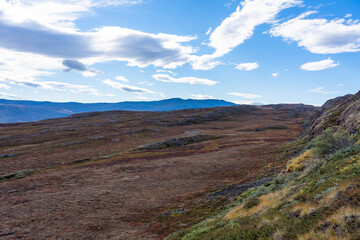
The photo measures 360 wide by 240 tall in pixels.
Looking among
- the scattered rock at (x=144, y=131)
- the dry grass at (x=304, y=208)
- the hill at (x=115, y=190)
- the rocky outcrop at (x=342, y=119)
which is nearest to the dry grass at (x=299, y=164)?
the hill at (x=115, y=190)

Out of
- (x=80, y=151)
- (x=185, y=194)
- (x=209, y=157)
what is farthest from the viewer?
(x=80, y=151)

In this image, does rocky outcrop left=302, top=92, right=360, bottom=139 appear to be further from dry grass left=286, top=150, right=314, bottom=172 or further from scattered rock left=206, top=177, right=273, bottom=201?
scattered rock left=206, top=177, right=273, bottom=201

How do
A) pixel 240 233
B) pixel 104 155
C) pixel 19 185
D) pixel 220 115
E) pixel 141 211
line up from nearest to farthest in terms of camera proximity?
pixel 240 233 < pixel 141 211 < pixel 19 185 < pixel 104 155 < pixel 220 115

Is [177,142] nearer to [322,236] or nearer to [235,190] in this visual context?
[235,190]

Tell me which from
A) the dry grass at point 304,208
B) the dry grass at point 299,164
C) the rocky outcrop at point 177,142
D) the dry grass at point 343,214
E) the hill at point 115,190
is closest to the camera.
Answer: the dry grass at point 343,214

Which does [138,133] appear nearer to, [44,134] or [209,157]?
[44,134]

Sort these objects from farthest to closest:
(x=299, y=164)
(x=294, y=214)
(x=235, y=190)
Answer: (x=235, y=190) → (x=299, y=164) → (x=294, y=214)

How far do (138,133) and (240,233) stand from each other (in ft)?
251

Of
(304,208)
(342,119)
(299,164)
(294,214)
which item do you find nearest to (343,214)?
(304,208)

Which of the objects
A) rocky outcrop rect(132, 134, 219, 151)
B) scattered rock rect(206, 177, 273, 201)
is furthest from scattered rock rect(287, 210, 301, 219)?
rocky outcrop rect(132, 134, 219, 151)

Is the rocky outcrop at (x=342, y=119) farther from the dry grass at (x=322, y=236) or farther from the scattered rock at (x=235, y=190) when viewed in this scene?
the dry grass at (x=322, y=236)

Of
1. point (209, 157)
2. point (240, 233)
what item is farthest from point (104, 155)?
point (240, 233)

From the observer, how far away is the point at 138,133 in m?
82.8

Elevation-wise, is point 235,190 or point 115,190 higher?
point 235,190
